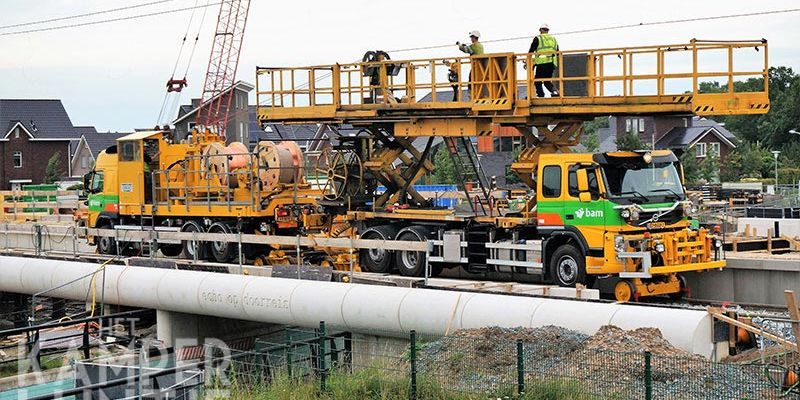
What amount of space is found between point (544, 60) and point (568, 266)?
14.1ft

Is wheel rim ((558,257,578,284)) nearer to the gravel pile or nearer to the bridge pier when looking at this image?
the gravel pile

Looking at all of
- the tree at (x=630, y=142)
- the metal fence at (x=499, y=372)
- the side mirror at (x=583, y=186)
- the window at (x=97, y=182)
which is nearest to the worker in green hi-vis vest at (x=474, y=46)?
the side mirror at (x=583, y=186)

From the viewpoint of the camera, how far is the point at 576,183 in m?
20.9

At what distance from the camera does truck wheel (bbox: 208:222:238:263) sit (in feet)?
91.2

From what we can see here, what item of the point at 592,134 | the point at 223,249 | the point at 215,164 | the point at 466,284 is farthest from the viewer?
the point at 592,134

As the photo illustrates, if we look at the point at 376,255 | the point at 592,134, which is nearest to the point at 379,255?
the point at 376,255

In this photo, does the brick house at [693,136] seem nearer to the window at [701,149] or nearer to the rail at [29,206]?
the window at [701,149]

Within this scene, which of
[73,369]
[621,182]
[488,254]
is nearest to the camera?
[73,369]

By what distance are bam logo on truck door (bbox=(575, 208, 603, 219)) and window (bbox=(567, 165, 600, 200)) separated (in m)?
0.25

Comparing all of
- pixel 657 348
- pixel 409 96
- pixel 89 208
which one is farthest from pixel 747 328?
pixel 89 208

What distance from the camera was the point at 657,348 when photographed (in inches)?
613

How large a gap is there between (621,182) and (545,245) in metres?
1.86

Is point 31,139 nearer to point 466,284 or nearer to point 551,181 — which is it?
point 466,284

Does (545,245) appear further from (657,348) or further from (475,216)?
(657,348)
